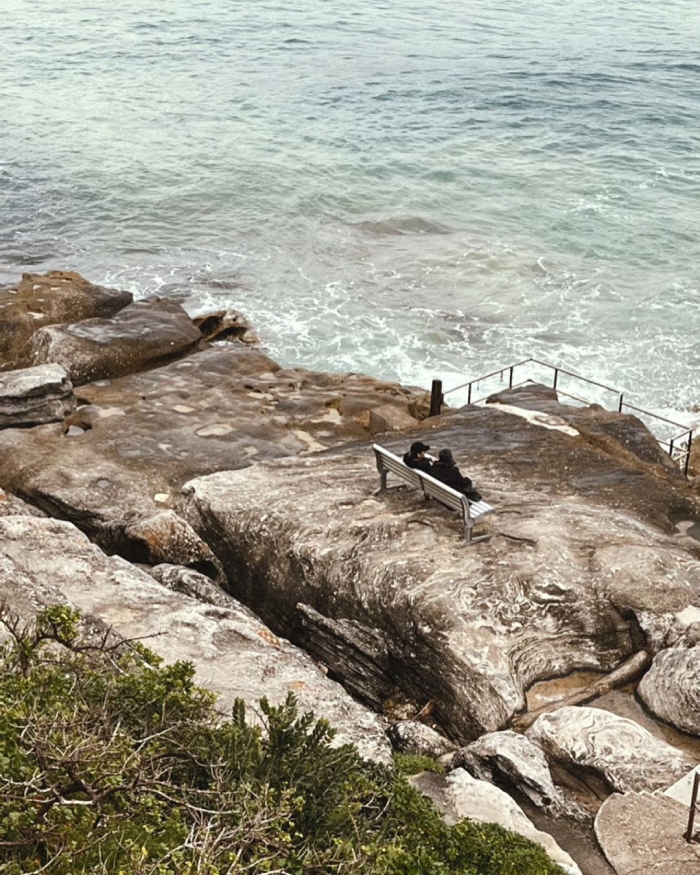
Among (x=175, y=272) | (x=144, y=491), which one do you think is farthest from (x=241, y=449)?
(x=175, y=272)

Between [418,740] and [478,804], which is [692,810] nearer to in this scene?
[478,804]

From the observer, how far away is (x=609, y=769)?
10.0 meters

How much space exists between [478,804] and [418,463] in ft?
19.8

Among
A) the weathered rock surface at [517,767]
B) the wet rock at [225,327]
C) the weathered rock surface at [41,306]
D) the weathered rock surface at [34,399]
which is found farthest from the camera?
the wet rock at [225,327]

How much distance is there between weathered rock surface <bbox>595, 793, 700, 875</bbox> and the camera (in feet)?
28.6

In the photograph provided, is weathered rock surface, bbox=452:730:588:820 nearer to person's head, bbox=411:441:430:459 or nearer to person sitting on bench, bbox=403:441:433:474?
person sitting on bench, bbox=403:441:433:474

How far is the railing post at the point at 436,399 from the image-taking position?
66.1 feet

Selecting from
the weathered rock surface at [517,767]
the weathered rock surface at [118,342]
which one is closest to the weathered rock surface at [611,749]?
the weathered rock surface at [517,767]

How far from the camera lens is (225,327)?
28.3 meters

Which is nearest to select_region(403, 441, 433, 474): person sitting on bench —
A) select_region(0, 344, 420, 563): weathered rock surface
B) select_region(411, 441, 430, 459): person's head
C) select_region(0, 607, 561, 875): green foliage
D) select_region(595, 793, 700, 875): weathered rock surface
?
select_region(411, 441, 430, 459): person's head

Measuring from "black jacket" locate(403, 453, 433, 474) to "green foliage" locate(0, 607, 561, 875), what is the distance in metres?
5.50

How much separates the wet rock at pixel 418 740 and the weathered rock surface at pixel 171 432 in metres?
4.76

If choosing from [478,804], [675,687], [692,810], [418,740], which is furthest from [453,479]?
[692,810]

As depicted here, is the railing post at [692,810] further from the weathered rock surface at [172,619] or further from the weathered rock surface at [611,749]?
the weathered rock surface at [172,619]
